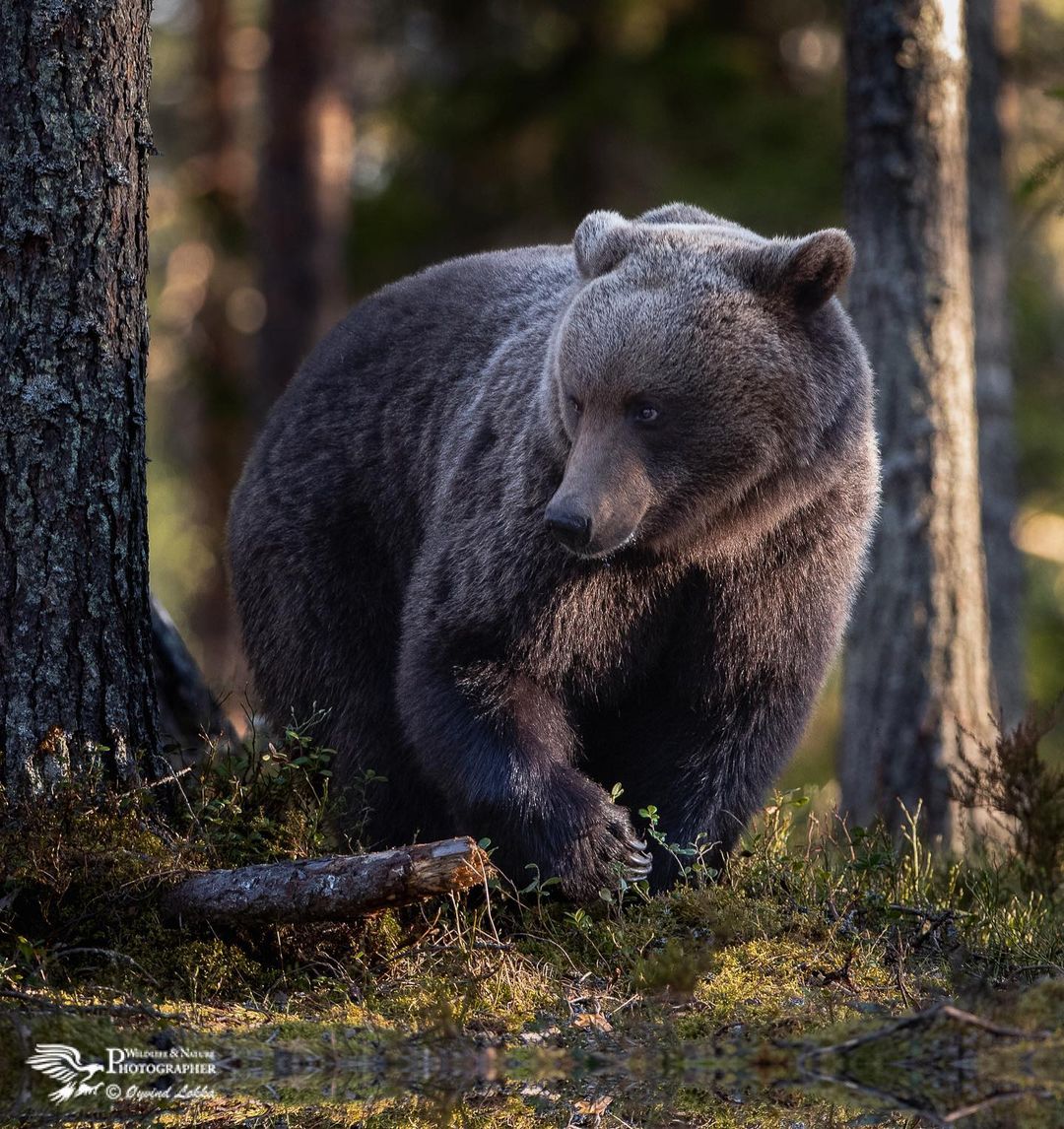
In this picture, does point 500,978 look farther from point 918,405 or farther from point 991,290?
point 991,290

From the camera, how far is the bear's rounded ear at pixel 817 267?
5.45 metres

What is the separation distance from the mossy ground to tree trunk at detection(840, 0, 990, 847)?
193cm

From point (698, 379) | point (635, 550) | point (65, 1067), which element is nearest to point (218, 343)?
point (635, 550)

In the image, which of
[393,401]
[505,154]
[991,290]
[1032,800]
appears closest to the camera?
[1032,800]

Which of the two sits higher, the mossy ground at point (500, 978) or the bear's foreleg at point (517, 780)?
the bear's foreleg at point (517, 780)

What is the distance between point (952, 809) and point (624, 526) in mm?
3673

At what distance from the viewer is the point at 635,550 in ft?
18.3

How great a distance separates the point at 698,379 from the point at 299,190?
379 inches

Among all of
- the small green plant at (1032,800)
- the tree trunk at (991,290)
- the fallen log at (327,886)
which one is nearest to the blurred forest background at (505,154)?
the tree trunk at (991,290)

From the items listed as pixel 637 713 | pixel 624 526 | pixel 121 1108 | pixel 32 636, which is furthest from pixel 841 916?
pixel 32 636

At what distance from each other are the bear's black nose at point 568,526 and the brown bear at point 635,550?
1 cm

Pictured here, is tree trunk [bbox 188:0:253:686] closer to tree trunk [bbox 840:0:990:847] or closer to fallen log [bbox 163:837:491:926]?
tree trunk [bbox 840:0:990:847]

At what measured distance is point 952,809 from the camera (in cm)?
807

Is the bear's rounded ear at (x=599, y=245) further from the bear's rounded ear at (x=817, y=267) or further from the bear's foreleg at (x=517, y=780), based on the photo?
the bear's foreleg at (x=517, y=780)
